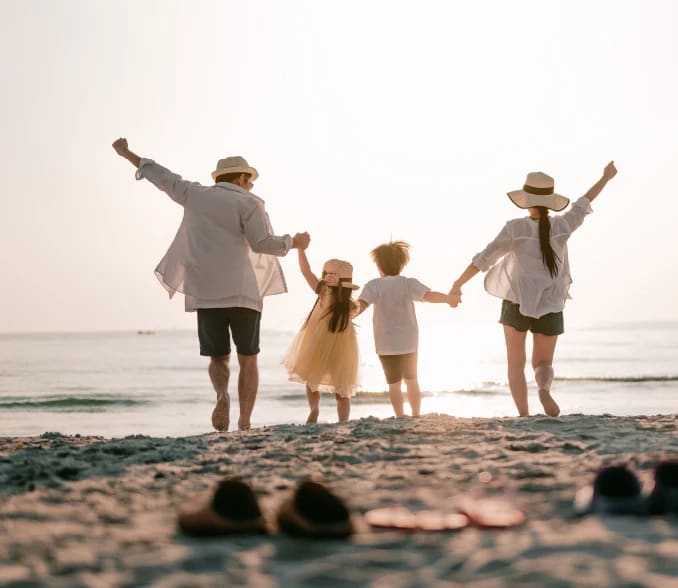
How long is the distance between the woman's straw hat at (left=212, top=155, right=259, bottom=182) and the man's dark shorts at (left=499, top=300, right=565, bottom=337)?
2.50 m

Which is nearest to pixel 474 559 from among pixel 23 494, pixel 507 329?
pixel 23 494

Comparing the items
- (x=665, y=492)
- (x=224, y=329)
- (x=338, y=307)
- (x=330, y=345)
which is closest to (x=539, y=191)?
(x=338, y=307)

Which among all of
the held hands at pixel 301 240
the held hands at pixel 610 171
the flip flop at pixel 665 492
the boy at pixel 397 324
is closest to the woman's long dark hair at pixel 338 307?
the boy at pixel 397 324

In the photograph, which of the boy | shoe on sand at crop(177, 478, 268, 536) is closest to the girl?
the boy

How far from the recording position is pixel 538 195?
6930 mm

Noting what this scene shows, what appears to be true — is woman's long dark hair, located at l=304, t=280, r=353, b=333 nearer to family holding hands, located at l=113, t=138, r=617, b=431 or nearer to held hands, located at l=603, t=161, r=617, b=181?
family holding hands, located at l=113, t=138, r=617, b=431

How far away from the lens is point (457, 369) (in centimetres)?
3516

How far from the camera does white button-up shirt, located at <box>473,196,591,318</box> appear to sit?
22.0 feet

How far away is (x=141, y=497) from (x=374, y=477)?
3.63 feet

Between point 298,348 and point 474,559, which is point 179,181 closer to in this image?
point 298,348

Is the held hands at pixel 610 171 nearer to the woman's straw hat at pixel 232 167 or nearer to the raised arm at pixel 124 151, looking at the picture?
the woman's straw hat at pixel 232 167

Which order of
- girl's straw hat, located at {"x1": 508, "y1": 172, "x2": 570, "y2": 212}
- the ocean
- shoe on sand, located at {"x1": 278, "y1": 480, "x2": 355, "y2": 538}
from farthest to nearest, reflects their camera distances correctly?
the ocean → girl's straw hat, located at {"x1": 508, "y1": 172, "x2": 570, "y2": 212} → shoe on sand, located at {"x1": 278, "y1": 480, "x2": 355, "y2": 538}

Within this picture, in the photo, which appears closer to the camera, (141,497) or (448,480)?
(141,497)

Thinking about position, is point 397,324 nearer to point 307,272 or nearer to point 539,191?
point 307,272
